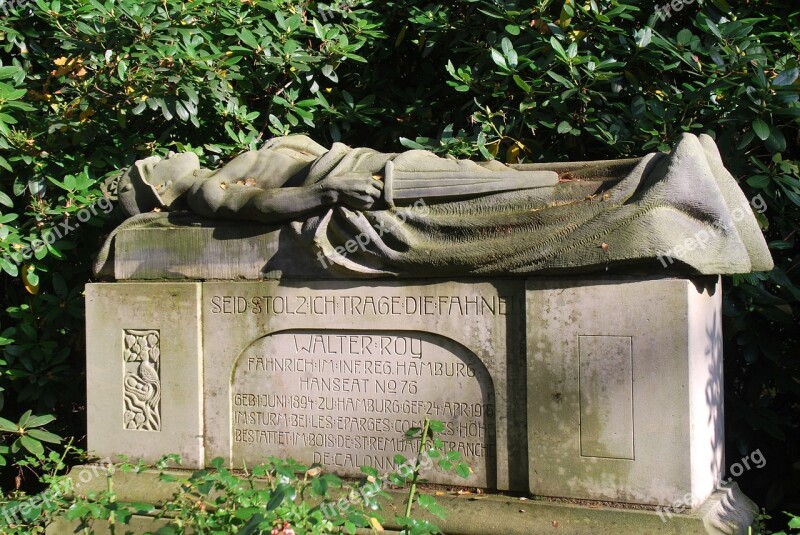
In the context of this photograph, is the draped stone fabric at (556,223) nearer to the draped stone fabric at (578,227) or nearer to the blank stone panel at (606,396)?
the draped stone fabric at (578,227)

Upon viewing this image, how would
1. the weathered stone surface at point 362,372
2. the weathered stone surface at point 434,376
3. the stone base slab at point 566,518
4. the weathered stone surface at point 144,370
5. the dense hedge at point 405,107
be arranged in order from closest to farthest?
the stone base slab at point 566,518, the weathered stone surface at point 434,376, the weathered stone surface at point 362,372, the weathered stone surface at point 144,370, the dense hedge at point 405,107

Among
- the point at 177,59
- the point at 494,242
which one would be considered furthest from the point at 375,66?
the point at 494,242

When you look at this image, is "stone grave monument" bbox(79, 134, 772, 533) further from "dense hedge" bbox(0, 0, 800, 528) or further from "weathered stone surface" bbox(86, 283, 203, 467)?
"dense hedge" bbox(0, 0, 800, 528)

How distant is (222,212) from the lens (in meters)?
4.45

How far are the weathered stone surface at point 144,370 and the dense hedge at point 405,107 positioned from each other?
1167 millimetres

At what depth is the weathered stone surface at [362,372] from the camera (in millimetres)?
4023

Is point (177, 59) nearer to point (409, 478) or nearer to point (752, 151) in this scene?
point (409, 478)

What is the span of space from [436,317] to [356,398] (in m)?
0.60

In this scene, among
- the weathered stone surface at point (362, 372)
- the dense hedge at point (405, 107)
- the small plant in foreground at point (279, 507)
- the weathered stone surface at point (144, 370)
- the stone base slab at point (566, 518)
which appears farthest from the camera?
the dense hedge at point (405, 107)

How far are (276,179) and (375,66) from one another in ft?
9.10

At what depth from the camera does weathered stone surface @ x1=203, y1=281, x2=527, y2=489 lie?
13.2 feet

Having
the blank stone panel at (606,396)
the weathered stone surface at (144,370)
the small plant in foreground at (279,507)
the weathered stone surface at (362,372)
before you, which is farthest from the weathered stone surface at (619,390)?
the weathered stone surface at (144,370)

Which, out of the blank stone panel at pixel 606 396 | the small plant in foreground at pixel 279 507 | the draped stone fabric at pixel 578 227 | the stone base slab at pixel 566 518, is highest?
the draped stone fabric at pixel 578 227

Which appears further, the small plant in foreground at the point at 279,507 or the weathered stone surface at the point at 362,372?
the weathered stone surface at the point at 362,372
